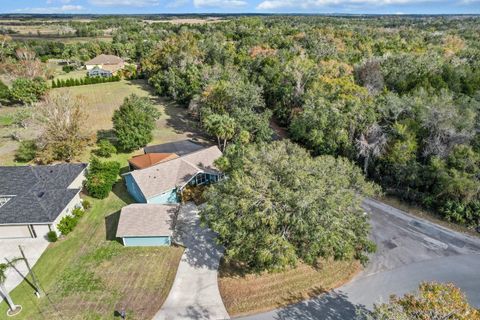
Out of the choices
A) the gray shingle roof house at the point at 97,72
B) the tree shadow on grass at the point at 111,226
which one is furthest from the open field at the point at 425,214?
the gray shingle roof house at the point at 97,72

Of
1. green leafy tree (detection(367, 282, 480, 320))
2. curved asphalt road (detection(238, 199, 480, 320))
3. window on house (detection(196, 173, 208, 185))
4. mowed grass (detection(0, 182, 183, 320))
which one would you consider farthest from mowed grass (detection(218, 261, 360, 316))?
window on house (detection(196, 173, 208, 185))

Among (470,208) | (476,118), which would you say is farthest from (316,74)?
(470,208)

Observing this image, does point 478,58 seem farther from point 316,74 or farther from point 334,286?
point 334,286

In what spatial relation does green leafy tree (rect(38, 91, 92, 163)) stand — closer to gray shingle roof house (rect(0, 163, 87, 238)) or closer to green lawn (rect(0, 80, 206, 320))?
gray shingle roof house (rect(0, 163, 87, 238))

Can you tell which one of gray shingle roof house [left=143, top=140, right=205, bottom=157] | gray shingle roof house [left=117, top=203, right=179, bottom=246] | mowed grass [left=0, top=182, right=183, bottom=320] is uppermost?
gray shingle roof house [left=143, top=140, right=205, bottom=157]

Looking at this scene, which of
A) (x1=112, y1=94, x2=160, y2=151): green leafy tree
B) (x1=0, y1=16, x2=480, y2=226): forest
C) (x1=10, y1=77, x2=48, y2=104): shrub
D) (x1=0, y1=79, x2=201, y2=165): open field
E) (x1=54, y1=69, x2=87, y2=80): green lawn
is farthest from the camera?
(x1=54, y1=69, x2=87, y2=80): green lawn

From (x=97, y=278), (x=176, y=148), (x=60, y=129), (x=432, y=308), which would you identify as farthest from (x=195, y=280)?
(x=60, y=129)

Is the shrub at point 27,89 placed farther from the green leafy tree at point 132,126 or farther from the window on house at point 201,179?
the window on house at point 201,179
